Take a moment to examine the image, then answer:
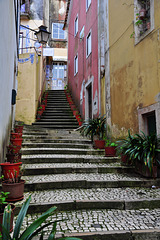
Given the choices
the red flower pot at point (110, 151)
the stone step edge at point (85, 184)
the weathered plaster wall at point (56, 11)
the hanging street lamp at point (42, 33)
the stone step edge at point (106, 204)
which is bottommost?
the stone step edge at point (106, 204)

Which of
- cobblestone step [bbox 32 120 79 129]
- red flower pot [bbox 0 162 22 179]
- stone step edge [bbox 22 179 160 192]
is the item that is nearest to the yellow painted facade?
cobblestone step [bbox 32 120 79 129]

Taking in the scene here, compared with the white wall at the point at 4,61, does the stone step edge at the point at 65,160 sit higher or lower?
lower

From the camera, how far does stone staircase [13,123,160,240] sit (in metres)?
2.33

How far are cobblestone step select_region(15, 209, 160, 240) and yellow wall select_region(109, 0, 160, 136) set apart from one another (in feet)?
7.92

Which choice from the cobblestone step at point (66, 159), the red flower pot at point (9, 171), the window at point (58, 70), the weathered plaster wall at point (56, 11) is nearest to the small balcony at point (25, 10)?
the window at point (58, 70)

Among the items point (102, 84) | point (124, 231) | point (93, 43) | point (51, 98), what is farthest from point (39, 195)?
point (51, 98)

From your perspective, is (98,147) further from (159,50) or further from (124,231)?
(124,231)

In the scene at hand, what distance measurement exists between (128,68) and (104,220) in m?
3.90

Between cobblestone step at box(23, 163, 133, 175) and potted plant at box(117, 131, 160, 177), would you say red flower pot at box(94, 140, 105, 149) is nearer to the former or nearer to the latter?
cobblestone step at box(23, 163, 133, 175)

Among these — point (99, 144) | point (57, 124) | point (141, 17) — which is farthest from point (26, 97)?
point (141, 17)

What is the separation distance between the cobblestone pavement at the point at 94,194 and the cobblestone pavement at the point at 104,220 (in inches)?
9.9

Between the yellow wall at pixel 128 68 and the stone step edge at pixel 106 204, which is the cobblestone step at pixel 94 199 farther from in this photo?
the yellow wall at pixel 128 68

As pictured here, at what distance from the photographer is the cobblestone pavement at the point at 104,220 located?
2.35 meters

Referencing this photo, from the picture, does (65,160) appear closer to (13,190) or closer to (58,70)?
(13,190)
